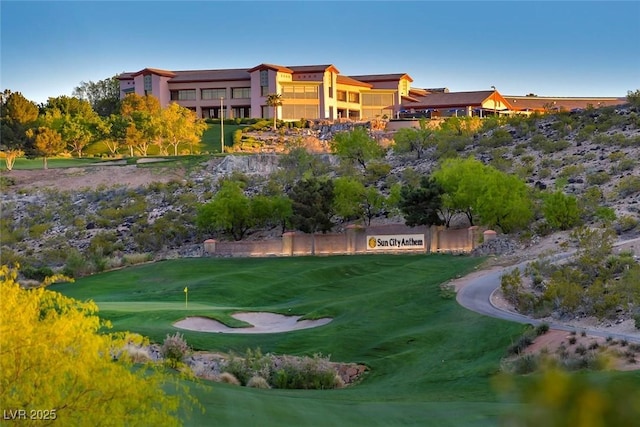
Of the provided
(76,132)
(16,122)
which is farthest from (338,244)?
(16,122)

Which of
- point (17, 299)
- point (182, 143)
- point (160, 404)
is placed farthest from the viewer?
point (182, 143)

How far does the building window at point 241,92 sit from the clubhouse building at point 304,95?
161 millimetres

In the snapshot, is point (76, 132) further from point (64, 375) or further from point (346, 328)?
point (64, 375)

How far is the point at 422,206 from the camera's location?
59.2 m

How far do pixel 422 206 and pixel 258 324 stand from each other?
77.4 feet

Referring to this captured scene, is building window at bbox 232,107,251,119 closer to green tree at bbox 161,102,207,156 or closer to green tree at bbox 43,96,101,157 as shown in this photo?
green tree at bbox 43,96,101,157

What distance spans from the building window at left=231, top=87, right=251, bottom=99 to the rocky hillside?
1603 inches

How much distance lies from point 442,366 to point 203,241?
42.0 metres

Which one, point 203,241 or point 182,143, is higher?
point 182,143

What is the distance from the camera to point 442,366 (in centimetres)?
2742

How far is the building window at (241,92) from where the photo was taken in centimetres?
13475

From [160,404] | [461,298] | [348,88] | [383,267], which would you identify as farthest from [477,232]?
[348,88]

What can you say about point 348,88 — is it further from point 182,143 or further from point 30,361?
point 30,361

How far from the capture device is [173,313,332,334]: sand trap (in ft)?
119
